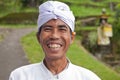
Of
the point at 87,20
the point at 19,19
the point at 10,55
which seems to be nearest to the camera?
the point at 10,55

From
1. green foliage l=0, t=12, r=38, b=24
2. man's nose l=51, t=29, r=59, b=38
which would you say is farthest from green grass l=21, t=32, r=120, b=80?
green foliage l=0, t=12, r=38, b=24

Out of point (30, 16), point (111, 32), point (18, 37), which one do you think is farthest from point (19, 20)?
point (111, 32)

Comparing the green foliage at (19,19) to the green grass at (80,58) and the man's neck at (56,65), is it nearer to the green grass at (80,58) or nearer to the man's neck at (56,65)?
the green grass at (80,58)

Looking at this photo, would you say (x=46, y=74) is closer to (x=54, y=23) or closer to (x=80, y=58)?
(x=54, y=23)

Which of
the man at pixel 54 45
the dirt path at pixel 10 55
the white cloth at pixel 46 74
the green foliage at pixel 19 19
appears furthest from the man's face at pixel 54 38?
the green foliage at pixel 19 19

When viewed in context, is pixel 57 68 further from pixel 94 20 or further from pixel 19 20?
pixel 19 20

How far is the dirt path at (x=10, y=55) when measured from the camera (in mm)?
11244

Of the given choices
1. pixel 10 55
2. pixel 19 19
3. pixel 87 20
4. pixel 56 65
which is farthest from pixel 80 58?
pixel 19 19

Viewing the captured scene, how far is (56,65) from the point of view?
9.19 feet

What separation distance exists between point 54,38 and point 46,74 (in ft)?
0.81

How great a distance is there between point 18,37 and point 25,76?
620 inches

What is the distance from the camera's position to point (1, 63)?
12.2m

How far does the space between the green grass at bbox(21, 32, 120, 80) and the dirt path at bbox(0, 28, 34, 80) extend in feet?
0.85

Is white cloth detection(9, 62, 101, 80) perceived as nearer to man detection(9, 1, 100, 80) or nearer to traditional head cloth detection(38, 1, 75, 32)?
man detection(9, 1, 100, 80)
